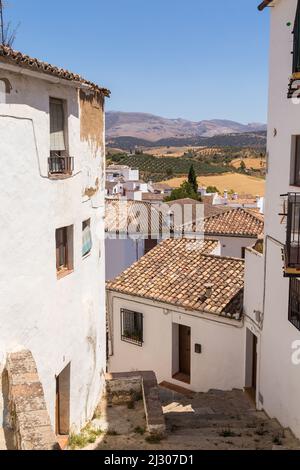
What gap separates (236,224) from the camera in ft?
84.0

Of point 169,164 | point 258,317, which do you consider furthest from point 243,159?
point 258,317

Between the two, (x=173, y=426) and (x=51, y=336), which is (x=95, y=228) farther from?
(x=173, y=426)

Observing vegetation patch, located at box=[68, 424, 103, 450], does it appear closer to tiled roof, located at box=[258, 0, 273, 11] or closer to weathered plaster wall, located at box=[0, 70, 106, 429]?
weathered plaster wall, located at box=[0, 70, 106, 429]

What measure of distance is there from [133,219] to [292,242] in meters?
17.1

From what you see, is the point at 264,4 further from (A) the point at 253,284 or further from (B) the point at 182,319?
(B) the point at 182,319

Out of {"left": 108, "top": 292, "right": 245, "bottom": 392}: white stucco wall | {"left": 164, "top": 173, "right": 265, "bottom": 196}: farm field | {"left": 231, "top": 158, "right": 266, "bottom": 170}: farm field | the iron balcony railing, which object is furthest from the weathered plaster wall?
{"left": 231, "top": 158, "right": 266, "bottom": 170}: farm field

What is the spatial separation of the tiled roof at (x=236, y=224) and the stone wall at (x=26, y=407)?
17877 mm

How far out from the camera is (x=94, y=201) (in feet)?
38.0

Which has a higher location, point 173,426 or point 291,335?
point 291,335

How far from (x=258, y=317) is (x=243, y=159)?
11518cm

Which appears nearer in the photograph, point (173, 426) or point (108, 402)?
point (173, 426)

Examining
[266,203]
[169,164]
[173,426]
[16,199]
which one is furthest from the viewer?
[169,164]

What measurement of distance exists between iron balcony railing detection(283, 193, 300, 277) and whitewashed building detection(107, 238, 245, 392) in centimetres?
560

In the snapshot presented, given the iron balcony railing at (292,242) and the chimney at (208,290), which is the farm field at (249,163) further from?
the iron balcony railing at (292,242)
